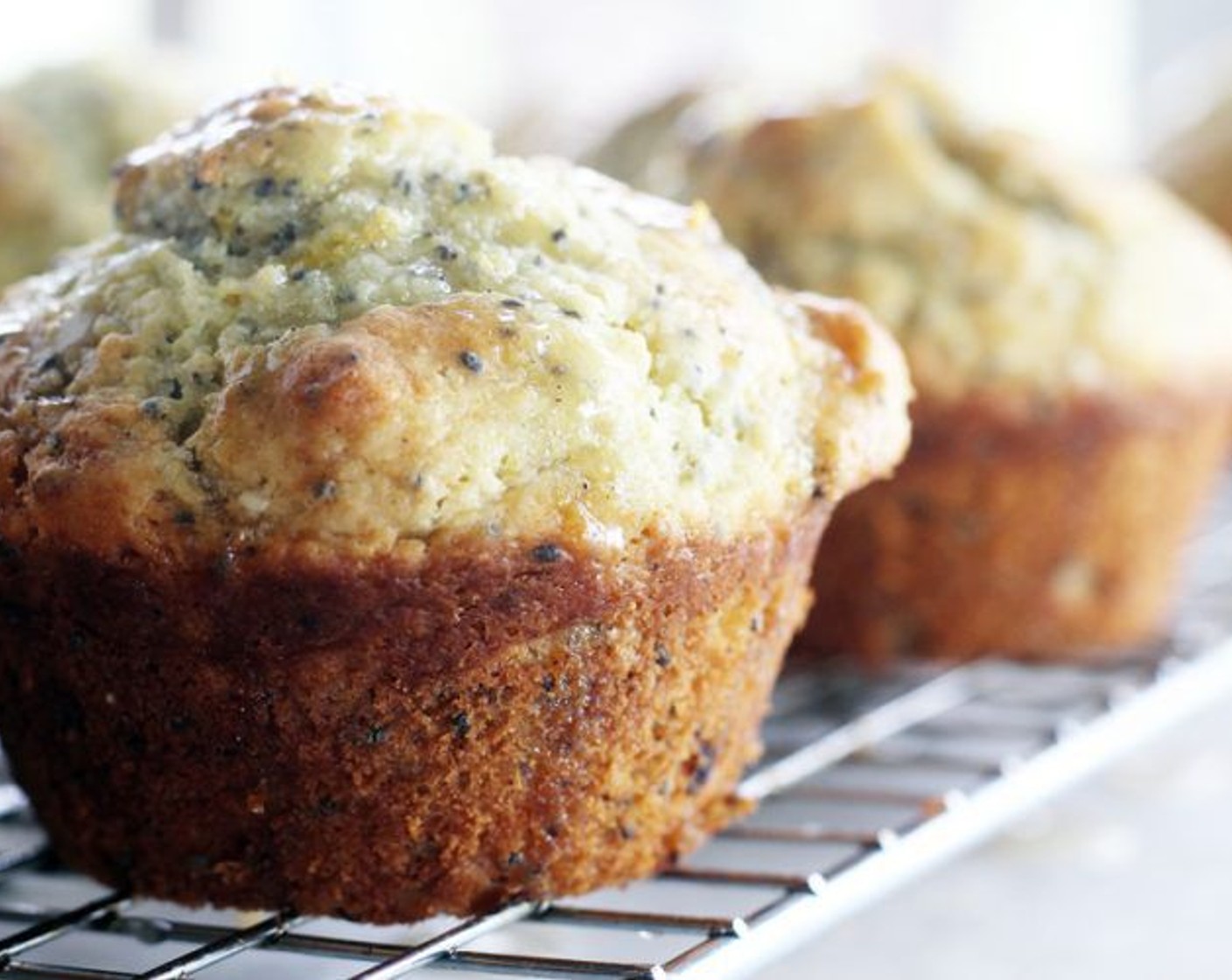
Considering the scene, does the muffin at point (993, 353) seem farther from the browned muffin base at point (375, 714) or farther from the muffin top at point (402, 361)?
the browned muffin base at point (375, 714)

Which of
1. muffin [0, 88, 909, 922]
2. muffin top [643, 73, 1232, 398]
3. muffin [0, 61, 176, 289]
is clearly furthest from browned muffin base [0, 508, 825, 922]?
muffin [0, 61, 176, 289]

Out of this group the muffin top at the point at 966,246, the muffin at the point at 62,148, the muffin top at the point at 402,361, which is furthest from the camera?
the muffin at the point at 62,148

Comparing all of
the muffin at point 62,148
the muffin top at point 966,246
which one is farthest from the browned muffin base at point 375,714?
the muffin at point 62,148

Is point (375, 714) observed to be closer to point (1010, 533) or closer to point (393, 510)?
point (393, 510)

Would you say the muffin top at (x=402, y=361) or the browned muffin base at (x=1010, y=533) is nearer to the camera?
the muffin top at (x=402, y=361)

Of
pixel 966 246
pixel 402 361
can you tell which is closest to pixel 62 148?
pixel 966 246

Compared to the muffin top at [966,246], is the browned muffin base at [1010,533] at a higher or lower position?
lower

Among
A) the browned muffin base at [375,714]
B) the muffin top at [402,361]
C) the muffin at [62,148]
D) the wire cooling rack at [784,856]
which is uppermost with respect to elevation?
the muffin at [62,148]

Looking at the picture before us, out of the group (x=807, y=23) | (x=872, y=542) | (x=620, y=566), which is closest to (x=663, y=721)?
(x=620, y=566)
